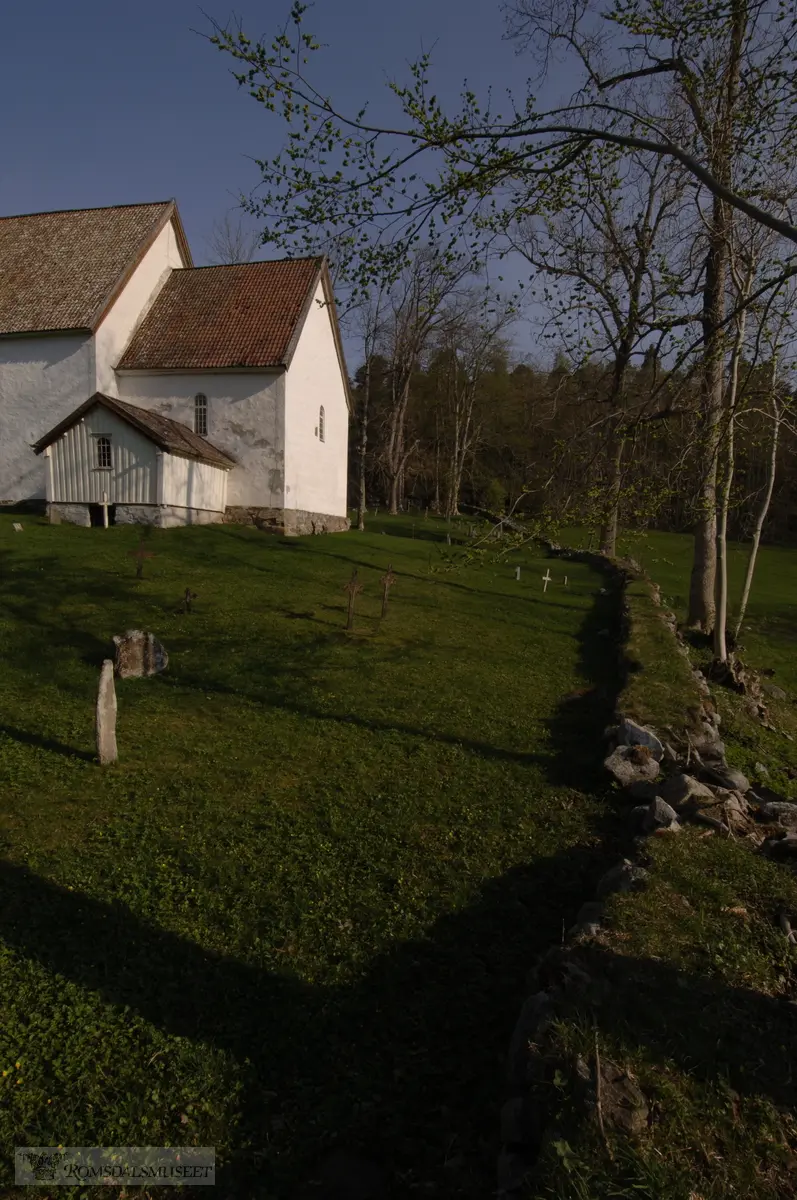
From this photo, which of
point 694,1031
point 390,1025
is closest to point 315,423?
point 390,1025

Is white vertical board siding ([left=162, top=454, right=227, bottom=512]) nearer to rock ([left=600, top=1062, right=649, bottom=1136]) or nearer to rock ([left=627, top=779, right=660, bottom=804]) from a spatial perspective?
rock ([left=627, top=779, right=660, bottom=804])

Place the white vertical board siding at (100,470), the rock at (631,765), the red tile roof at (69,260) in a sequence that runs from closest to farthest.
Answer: the rock at (631,765) < the white vertical board siding at (100,470) < the red tile roof at (69,260)

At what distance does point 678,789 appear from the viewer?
718cm

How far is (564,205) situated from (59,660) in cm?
1001

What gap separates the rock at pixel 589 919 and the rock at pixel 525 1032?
0.64 metres

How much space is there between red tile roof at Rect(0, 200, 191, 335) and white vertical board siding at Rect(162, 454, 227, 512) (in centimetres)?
725

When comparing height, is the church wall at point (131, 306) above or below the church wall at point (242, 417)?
above

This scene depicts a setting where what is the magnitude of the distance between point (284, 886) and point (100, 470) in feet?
74.0

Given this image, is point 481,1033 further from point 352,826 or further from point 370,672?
point 370,672

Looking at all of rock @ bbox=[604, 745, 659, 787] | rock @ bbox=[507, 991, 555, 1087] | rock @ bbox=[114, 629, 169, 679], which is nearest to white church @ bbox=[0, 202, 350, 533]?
rock @ bbox=[114, 629, 169, 679]

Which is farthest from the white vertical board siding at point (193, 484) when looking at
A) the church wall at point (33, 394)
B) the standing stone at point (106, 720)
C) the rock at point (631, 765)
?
the rock at point (631, 765)

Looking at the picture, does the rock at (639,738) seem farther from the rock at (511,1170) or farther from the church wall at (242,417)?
the church wall at (242,417)

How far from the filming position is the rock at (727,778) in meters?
7.78

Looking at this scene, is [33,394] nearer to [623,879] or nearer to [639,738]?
[639,738]
